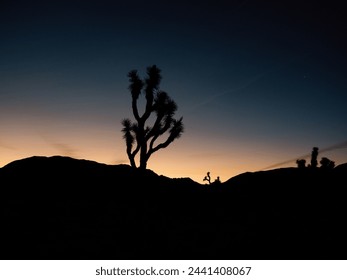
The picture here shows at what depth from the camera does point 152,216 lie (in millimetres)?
7004

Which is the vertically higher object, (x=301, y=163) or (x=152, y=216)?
(x=301, y=163)

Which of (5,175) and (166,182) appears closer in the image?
(5,175)

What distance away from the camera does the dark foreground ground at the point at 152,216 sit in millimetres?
4754

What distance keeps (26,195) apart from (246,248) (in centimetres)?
629

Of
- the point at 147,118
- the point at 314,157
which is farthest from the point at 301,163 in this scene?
the point at 147,118

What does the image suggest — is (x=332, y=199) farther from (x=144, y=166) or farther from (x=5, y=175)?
(x=5, y=175)

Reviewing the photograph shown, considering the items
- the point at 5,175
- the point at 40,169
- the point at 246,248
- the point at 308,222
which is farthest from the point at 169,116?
the point at 246,248

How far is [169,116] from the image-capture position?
1393 centimetres

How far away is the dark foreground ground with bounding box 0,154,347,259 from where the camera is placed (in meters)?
4.75
